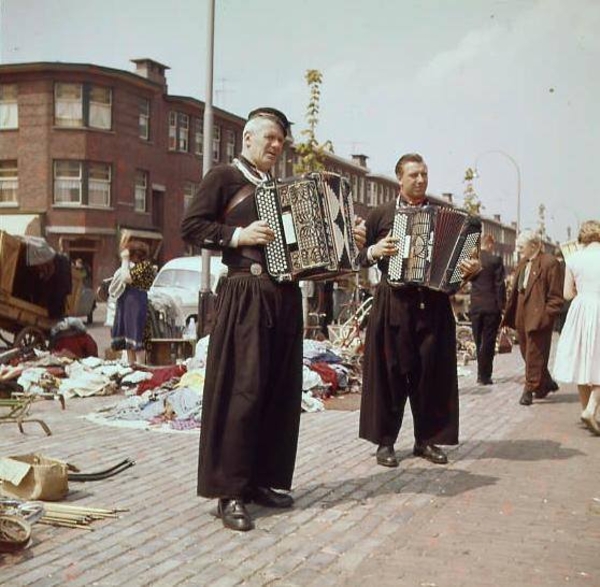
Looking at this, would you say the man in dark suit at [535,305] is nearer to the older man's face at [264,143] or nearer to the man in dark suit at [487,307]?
the man in dark suit at [487,307]

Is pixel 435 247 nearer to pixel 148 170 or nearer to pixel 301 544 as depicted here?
pixel 301 544

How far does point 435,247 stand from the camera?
6.50 m

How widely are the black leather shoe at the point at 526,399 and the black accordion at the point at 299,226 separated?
20.4 feet

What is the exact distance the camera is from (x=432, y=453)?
22.6ft

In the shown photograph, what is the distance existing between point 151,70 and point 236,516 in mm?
40120

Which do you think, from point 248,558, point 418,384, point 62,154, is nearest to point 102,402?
point 418,384

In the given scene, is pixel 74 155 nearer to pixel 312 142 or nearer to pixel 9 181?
pixel 9 181

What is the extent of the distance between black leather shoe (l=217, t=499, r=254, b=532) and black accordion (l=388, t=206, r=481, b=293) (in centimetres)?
227

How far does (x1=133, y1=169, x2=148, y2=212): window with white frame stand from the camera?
41184 mm

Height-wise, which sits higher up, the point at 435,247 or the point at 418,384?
the point at 435,247

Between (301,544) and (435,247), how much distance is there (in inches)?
104

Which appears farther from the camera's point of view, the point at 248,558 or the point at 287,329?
the point at 287,329

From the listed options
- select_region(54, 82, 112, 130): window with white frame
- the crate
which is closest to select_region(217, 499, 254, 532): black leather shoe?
the crate

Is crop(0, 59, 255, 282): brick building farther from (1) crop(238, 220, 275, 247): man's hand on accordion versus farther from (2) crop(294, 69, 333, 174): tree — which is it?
(1) crop(238, 220, 275, 247): man's hand on accordion
